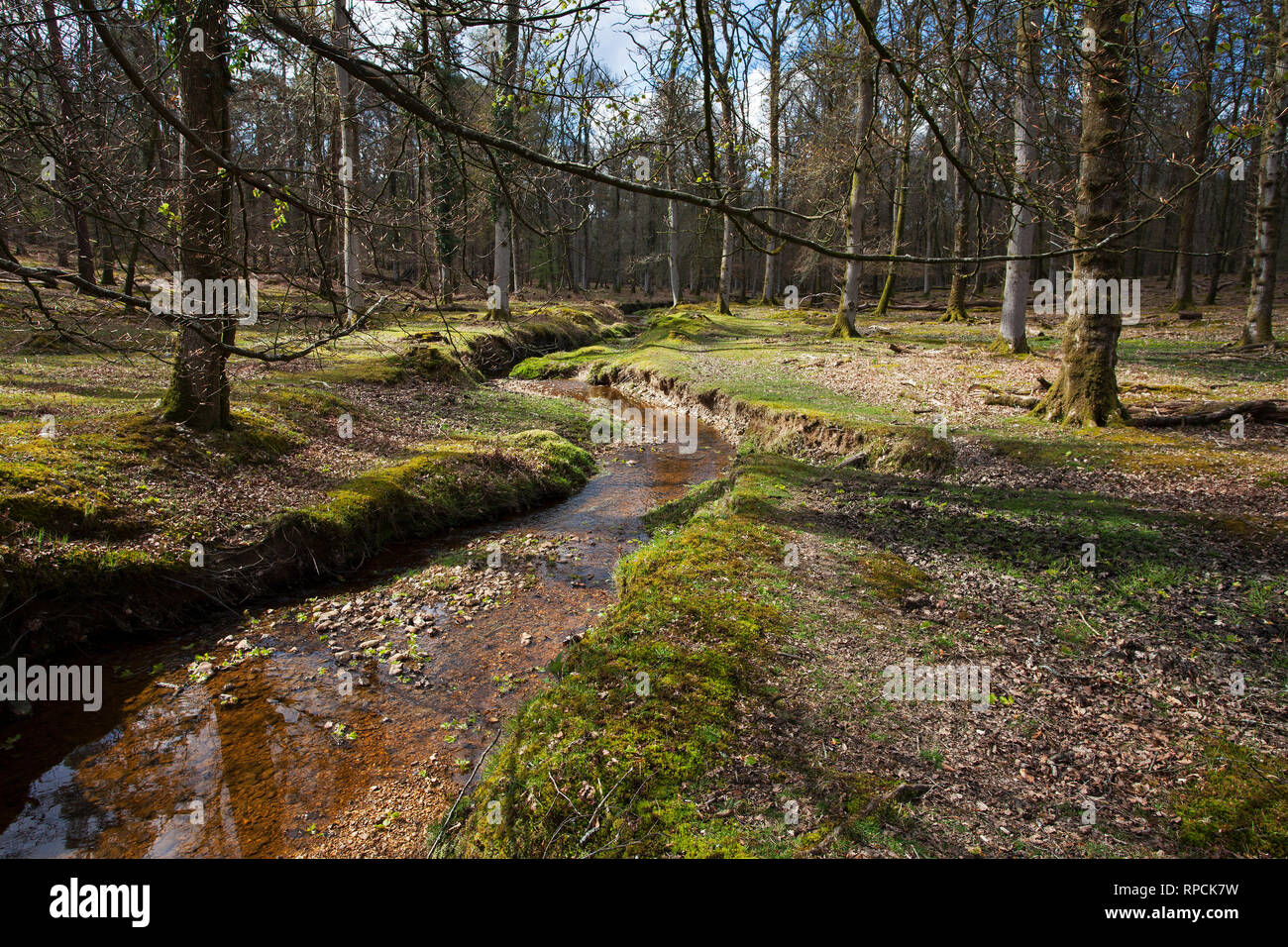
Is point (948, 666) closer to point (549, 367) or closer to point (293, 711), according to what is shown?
point (293, 711)

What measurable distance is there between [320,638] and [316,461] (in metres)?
3.70

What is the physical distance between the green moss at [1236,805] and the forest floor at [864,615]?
1cm

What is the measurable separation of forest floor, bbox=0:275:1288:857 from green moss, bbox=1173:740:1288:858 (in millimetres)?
13

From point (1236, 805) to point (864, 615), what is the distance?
8.04 feet

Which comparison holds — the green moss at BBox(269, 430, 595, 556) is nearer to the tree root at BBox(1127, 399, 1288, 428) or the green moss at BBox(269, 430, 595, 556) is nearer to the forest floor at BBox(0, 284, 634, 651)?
the forest floor at BBox(0, 284, 634, 651)

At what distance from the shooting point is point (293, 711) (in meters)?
5.25

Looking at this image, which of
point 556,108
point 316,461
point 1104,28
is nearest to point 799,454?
point 1104,28

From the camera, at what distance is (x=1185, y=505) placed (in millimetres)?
7051

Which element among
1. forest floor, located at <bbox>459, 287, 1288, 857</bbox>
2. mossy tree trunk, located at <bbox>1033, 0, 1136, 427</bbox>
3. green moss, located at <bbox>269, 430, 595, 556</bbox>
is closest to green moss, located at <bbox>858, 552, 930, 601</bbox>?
forest floor, located at <bbox>459, 287, 1288, 857</bbox>

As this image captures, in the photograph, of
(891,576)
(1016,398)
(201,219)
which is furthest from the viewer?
(1016,398)

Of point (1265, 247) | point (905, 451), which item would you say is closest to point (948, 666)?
point (905, 451)
